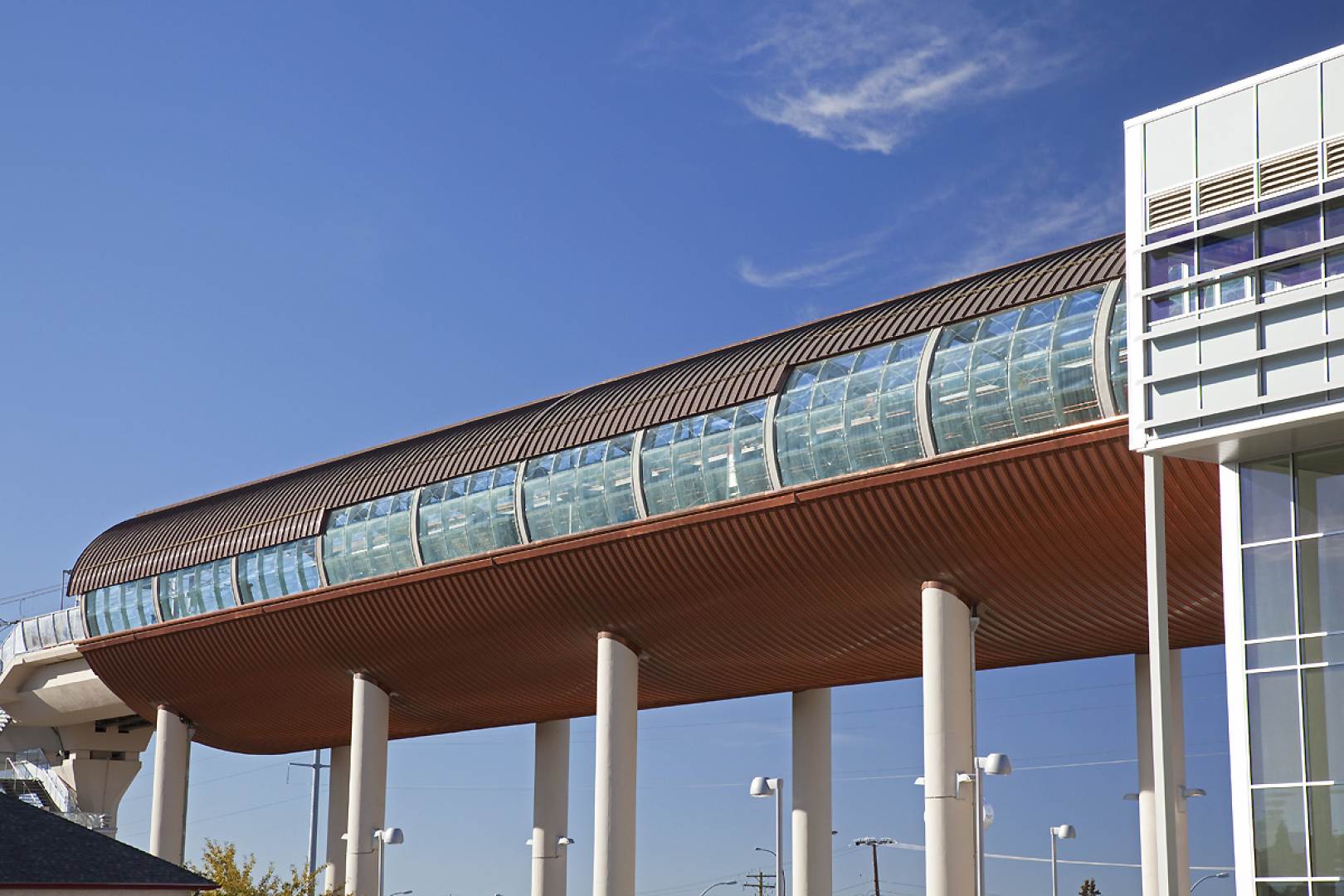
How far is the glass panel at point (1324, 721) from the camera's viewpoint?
71.2 feet

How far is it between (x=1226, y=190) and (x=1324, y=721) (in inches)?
290

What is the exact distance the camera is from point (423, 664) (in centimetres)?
4675

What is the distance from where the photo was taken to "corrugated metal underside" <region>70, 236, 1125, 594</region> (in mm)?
32469

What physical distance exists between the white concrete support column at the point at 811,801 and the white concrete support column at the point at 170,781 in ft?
72.9

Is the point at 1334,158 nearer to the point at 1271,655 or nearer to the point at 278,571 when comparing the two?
the point at 1271,655

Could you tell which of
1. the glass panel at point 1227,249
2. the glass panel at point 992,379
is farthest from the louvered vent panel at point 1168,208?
the glass panel at point 992,379

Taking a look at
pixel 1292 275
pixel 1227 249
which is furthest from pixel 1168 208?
pixel 1292 275

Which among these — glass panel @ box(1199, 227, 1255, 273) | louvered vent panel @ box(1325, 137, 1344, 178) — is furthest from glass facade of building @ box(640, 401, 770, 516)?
louvered vent panel @ box(1325, 137, 1344, 178)

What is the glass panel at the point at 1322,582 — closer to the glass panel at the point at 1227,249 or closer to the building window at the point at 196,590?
the glass panel at the point at 1227,249

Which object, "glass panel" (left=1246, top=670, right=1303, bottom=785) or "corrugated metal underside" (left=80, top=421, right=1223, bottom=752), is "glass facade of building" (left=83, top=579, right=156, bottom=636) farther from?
"glass panel" (left=1246, top=670, right=1303, bottom=785)

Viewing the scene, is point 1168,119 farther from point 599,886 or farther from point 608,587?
point 599,886

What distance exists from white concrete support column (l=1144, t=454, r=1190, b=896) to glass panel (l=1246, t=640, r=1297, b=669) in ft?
5.11

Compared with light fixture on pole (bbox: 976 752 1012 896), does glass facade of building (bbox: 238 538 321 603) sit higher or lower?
higher

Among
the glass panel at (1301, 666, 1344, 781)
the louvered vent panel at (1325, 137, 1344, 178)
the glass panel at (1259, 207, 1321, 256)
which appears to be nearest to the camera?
the glass panel at (1301, 666, 1344, 781)
